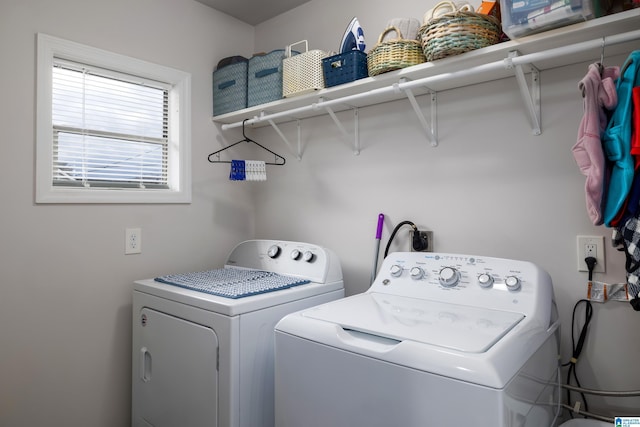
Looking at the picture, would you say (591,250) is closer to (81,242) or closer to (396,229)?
(396,229)

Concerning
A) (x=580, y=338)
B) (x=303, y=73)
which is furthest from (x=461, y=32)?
(x=580, y=338)

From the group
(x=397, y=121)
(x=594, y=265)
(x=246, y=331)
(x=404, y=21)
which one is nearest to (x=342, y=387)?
(x=246, y=331)

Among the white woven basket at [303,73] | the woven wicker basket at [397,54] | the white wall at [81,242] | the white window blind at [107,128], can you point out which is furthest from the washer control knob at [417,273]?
the white window blind at [107,128]

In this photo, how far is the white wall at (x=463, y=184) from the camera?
58.8 inches

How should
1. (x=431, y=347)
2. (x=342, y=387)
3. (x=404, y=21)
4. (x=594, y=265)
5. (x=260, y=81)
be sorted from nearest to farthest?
(x=431, y=347) → (x=342, y=387) → (x=594, y=265) → (x=404, y=21) → (x=260, y=81)

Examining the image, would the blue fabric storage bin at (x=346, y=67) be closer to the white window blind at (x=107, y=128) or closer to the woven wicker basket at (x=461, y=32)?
the woven wicker basket at (x=461, y=32)

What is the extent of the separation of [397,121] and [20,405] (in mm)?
2139

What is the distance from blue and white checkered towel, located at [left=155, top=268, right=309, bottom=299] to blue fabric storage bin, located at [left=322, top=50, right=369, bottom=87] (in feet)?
3.12

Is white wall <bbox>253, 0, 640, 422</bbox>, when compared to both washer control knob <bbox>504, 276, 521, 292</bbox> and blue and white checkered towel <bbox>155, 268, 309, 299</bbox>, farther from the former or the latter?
blue and white checkered towel <bbox>155, 268, 309, 299</bbox>

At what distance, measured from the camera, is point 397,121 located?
6.52 ft

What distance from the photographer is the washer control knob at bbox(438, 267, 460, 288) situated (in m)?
1.49

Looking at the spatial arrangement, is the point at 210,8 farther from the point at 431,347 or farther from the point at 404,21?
the point at 431,347

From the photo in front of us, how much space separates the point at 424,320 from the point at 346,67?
3.80 ft

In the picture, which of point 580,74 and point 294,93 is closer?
point 580,74
